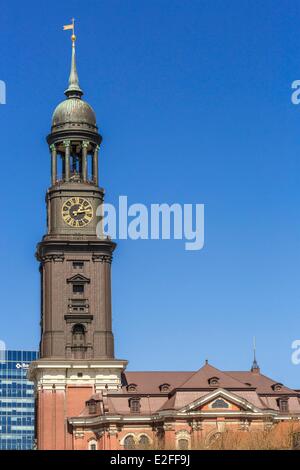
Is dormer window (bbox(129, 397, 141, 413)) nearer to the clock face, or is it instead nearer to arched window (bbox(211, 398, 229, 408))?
arched window (bbox(211, 398, 229, 408))

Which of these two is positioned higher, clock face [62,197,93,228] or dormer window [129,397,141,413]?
clock face [62,197,93,228]

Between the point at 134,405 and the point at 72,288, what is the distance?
1479 cm

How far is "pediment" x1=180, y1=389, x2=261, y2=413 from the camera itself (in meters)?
123

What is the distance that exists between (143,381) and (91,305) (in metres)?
11.4

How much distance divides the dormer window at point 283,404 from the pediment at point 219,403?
6345 millimetres

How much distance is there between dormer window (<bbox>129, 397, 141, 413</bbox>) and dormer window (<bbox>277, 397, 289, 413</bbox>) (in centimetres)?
1577

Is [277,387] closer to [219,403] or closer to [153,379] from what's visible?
[219,403]

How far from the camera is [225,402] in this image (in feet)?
406

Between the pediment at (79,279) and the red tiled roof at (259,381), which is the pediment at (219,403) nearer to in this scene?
the red tiled roof at (259,381)

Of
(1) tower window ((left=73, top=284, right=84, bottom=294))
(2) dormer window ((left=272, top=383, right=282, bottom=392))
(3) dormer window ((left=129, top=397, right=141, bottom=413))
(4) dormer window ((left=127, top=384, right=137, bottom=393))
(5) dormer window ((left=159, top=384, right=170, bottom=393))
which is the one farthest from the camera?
(2) dormer window ((left=272, top=383, right=282, bottom=392))

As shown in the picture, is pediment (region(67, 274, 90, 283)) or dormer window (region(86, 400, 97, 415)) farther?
pediment (region(67, 274, 90, 283))

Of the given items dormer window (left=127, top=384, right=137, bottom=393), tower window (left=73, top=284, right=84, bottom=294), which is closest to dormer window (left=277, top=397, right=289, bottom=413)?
dormer window (left=127, top=384, right=137, bottom=393)

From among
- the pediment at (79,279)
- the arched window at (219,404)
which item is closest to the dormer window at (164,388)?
the arched window at (219,404)
